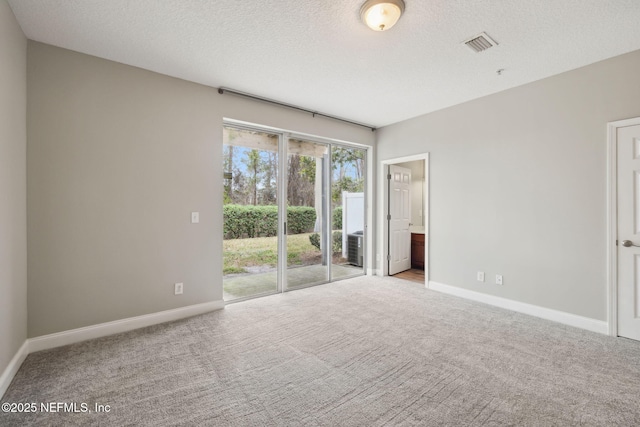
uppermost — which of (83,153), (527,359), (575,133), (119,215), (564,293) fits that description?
(575,133)

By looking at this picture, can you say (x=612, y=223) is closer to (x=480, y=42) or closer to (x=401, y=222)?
(x=480, y=42)

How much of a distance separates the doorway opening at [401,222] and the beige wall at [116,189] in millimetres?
2983

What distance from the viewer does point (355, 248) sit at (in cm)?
546

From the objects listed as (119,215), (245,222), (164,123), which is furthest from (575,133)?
(119,215)

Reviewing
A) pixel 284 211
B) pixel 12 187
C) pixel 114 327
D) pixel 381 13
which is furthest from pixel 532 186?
pixel 12 187

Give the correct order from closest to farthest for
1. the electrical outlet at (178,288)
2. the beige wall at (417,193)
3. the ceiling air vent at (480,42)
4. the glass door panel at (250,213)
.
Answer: the ceiling air vent at (480,42)
the electrical outlet at (178,288)
the glass door panel at (250,213)
the beige wall at (417,193)

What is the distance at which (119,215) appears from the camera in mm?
2965

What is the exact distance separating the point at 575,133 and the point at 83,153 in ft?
16.9

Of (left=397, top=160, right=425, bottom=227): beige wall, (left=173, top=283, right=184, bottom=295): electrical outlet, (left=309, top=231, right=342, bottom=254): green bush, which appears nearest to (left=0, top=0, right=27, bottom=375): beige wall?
(left=173, top=283, right=184, bottom=295): electrical outlet

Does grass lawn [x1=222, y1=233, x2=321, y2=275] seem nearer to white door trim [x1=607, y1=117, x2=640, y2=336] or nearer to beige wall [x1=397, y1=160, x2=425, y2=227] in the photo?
A: beige wall [x1=397, y1=160, x2=425, y2=227]

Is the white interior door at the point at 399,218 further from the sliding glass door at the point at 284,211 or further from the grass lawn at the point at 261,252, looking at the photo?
the grass lawn at the point at 261,252

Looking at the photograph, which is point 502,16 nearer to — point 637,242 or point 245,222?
point 637,242

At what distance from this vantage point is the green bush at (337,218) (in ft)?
16.4

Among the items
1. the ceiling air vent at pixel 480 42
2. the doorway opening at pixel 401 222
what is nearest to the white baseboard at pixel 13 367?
the ceiling air vent at pixel 480 42
